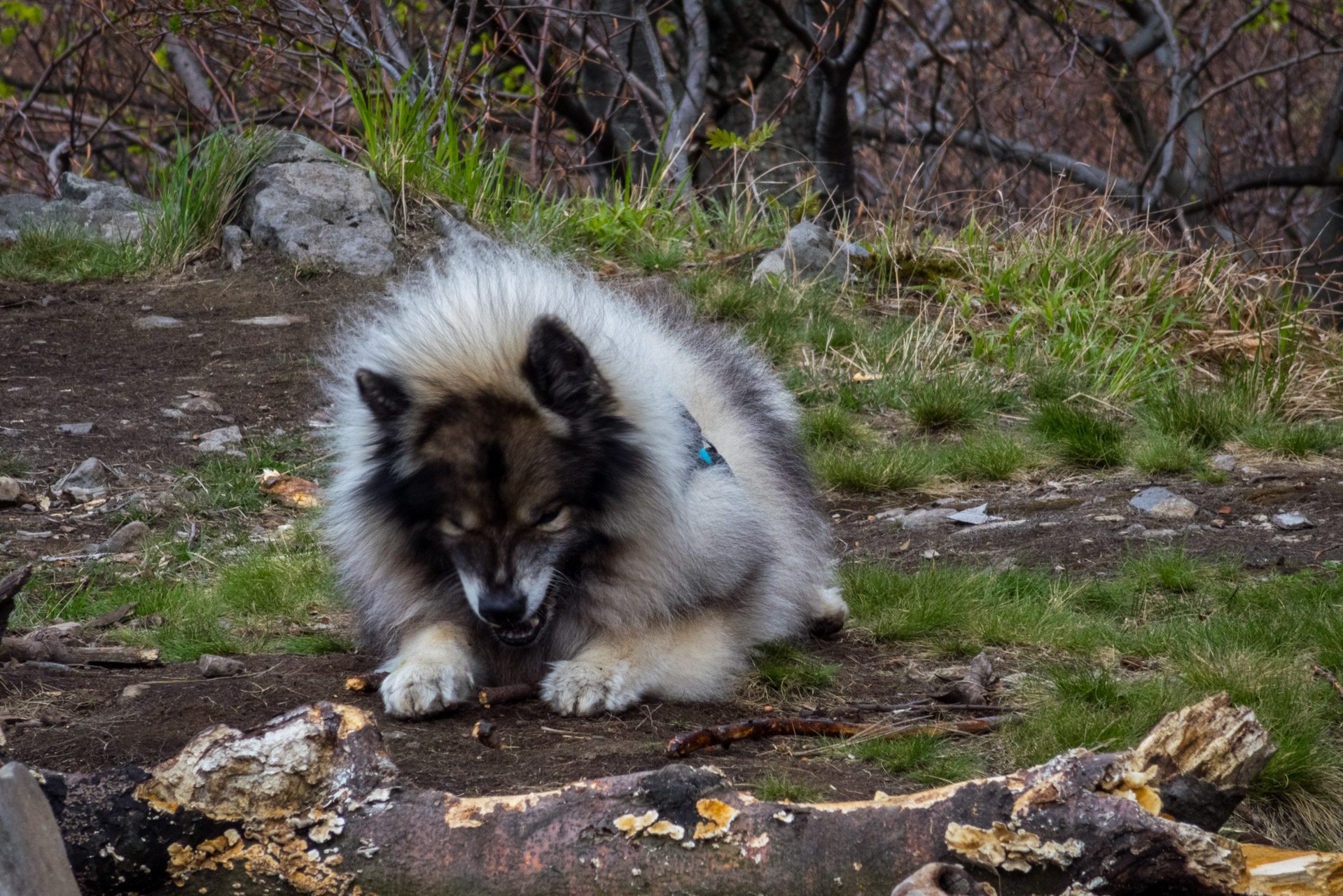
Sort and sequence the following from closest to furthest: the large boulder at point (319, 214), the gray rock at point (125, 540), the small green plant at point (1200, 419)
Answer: the gray rock at point (125, 540)
the small green plant at point (1200, 419)
the large boulder at point (319, 214)

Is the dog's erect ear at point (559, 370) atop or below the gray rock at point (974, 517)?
atop

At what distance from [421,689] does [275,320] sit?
493 centimetres

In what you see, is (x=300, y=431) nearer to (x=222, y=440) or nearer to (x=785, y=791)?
(x=222, y=440)

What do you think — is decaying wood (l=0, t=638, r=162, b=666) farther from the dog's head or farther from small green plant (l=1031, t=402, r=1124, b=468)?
small green plant (l=1031, t=402, r=1124, b=468)

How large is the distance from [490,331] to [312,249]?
524cm

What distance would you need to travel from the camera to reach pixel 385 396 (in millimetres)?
3055

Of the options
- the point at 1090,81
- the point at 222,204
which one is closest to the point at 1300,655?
the point at 222,204

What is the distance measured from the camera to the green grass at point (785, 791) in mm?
2422

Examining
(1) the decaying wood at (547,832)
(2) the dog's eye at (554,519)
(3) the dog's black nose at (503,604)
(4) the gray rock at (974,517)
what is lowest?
(4) the gray rock at (974,517)

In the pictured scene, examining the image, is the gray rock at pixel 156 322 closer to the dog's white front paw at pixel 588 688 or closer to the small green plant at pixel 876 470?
the small green plant at pixel 876 470

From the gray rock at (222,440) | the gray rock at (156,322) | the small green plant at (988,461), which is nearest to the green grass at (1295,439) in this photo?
the small green plant at (988,461)

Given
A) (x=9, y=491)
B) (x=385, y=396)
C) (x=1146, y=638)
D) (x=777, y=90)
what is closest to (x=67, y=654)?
(x=385, y=396)

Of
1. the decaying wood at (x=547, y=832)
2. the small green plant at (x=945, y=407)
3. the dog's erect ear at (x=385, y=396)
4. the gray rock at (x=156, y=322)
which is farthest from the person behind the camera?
the gray rock at (x=156, y=322)

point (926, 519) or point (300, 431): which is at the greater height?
point (300, 431)
